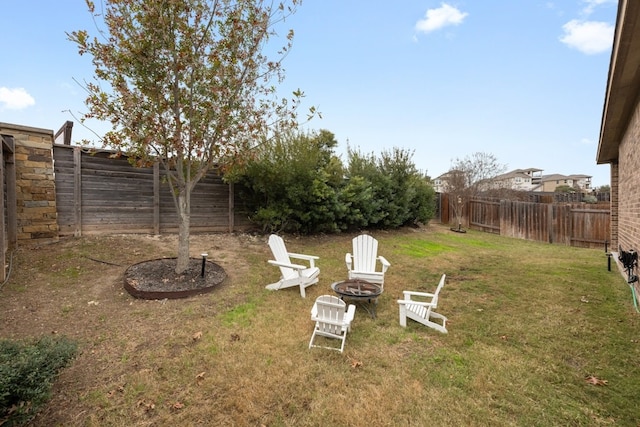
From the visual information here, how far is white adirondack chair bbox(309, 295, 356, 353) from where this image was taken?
3.14 metres

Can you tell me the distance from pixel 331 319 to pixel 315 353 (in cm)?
38

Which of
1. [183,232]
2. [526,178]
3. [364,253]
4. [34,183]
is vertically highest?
[526,178]

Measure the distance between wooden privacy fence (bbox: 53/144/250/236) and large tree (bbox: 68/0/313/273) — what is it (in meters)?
1.76

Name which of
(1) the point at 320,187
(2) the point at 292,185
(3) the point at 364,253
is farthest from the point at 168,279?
(1) the point at 320,187

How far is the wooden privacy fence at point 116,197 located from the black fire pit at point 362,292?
4.47 metres

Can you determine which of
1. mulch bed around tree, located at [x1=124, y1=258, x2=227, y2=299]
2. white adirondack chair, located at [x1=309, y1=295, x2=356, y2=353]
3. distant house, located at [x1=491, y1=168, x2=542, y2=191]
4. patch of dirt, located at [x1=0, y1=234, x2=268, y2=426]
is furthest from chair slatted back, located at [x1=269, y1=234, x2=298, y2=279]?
distant house, located at [x1=491, y1=168, x2=542, y2=191]

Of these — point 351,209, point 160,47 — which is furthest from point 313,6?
point 351,209

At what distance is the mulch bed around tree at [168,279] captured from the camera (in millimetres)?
4242

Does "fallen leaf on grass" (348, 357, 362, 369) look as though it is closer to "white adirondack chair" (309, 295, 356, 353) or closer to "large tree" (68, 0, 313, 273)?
"white adirondack chair" (309, 295, 356, 353)

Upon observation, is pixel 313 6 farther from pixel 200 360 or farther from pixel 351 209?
pixel 200 360

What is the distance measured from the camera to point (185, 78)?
4793 mm

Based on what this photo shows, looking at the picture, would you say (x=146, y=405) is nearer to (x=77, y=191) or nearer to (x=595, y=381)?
(x=595, y=381)

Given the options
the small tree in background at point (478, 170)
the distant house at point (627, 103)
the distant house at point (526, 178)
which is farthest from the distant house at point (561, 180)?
the distant house at point (627, 103)

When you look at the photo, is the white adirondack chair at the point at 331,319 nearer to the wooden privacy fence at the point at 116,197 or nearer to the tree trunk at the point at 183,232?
the tree trunk at the point at 183,232
